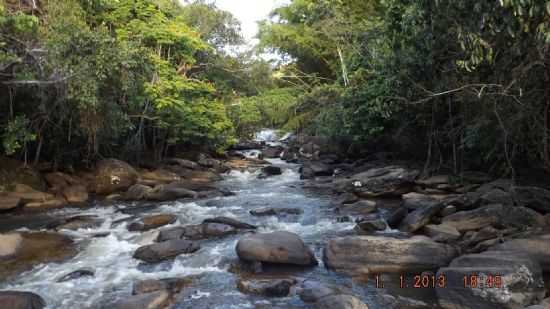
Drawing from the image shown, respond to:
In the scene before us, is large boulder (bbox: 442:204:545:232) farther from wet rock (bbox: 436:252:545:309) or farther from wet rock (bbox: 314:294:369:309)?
wet rock (bbox: 314:294:369:309)

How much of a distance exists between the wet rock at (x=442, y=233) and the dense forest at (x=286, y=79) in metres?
1.59

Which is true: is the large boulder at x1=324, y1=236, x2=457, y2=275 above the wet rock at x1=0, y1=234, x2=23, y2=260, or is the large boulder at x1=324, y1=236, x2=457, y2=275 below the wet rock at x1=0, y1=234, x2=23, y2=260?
above

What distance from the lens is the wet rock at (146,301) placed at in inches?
208

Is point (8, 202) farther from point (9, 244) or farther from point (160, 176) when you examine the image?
point (160, 176)

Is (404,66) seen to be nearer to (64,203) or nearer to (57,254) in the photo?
(57,254)

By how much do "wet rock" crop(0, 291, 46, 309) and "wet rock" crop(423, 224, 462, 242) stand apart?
634 centimetres

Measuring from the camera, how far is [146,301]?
5.36 meters

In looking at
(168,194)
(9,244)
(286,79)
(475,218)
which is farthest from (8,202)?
(286,79)

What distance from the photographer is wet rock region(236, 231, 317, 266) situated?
6688 millimetres

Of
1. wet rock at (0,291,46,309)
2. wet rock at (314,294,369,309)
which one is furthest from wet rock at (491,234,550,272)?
wet rock at (0,291,46,309)

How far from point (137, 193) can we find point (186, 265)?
6227 mm

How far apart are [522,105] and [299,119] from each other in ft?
45.4

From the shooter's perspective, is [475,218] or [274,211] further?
[274,211]

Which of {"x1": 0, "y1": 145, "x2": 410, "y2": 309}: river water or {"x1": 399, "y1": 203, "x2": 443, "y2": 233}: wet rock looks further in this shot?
{"x1": 399, "y1": 203, "x2": 443, "y2": 233}: wet rock
